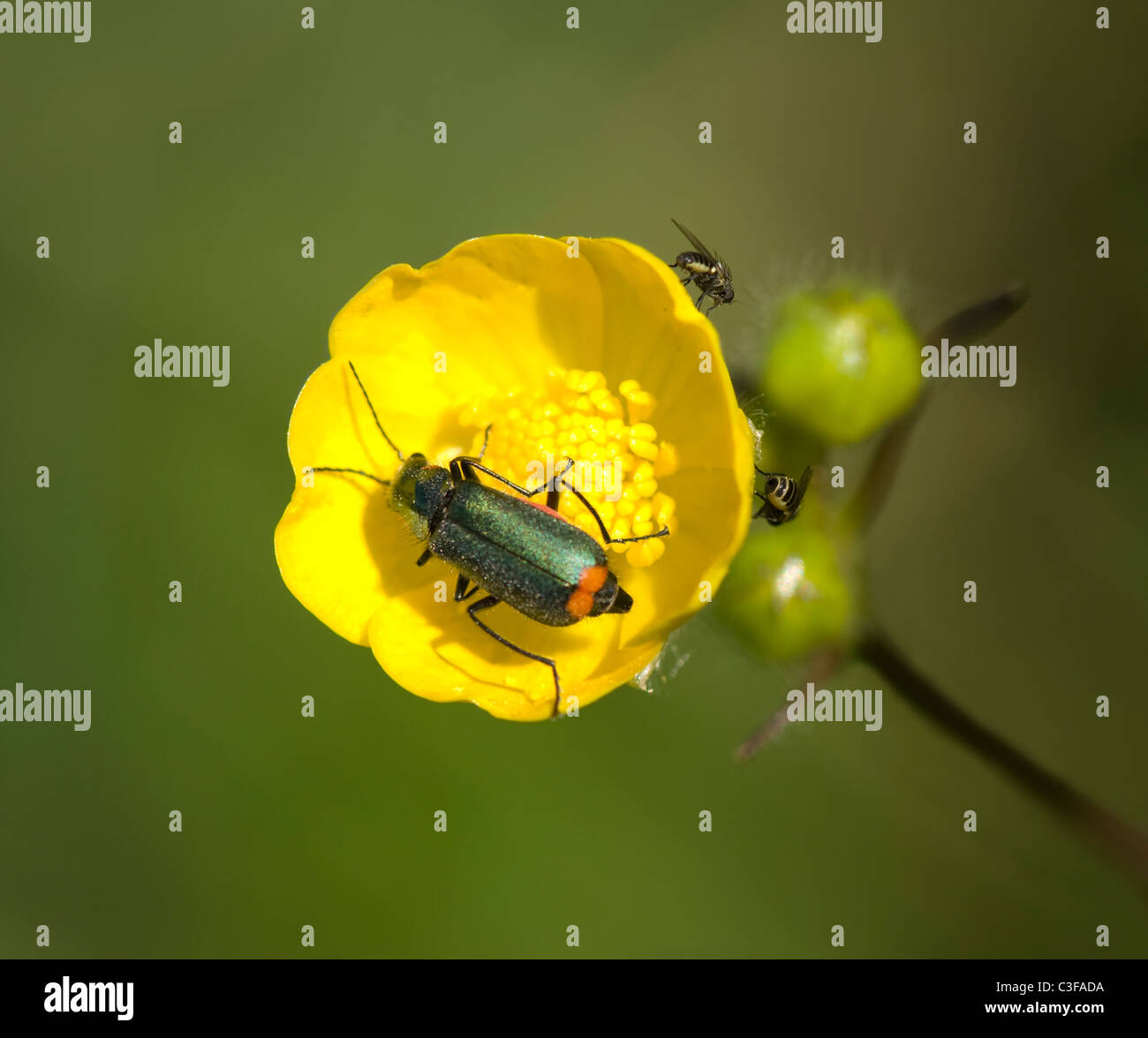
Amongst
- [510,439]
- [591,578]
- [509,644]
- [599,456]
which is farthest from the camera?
[510,439]

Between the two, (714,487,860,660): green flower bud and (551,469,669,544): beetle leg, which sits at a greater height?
(551,469,669,544): beetle leg

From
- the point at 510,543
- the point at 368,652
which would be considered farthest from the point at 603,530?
the point at 368,652

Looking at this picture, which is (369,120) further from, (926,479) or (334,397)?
(926,479)

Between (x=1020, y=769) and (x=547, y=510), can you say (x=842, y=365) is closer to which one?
(x=547, y=510)

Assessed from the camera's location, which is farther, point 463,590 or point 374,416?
point 374,416

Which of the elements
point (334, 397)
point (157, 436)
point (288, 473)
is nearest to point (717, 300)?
point (334, 397)

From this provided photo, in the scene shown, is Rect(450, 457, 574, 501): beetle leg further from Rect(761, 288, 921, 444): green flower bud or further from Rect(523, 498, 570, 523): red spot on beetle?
Rect(761, 288, 921, 444): green flower bud

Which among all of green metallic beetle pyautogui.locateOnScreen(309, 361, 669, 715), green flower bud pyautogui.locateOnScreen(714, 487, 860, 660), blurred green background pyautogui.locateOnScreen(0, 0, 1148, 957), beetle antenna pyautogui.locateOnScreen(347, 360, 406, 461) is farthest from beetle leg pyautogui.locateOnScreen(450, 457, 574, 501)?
blurred green background pyautogui.locateOnScreen(0, 0, 1148, 957)
